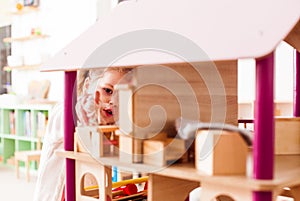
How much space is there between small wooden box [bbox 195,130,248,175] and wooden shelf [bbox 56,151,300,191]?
2cm

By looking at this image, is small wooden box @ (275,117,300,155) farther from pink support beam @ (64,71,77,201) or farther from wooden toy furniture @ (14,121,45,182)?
wooden toy furniture @ (14,121,45,182)

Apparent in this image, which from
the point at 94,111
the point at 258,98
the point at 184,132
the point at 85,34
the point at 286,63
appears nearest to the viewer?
the point at 258,98

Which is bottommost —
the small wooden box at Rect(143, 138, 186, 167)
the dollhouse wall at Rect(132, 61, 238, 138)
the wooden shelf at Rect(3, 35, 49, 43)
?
the small wooden box at Rect(143, 138, 186, 167)

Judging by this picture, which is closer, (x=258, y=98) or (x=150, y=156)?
(x=258, y=98)

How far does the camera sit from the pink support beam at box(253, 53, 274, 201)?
0.77 meters

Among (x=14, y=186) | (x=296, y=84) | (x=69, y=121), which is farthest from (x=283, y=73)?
(x=14, y=186)

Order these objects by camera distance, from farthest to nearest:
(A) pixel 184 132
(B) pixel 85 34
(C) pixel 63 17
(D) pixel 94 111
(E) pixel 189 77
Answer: (C) pixel 63 17, (D) pixel 94 111, (B) pixel 85 34, (E) pixel 189 77, (A) pixel 184 132

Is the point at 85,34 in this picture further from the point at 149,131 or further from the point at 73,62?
the point at 149,131

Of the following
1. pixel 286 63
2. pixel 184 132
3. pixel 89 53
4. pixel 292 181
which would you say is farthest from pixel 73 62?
pixel 286 63

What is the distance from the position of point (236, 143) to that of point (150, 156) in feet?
0.67

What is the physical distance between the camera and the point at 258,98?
77 centimetres

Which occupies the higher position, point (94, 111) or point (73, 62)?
point (73, 62)

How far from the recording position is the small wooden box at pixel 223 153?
841mm

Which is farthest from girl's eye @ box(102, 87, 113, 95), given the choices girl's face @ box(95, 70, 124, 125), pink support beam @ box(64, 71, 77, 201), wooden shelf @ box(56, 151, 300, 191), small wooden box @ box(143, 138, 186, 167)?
small wooden box @ box(143, 138, 186, 167)
